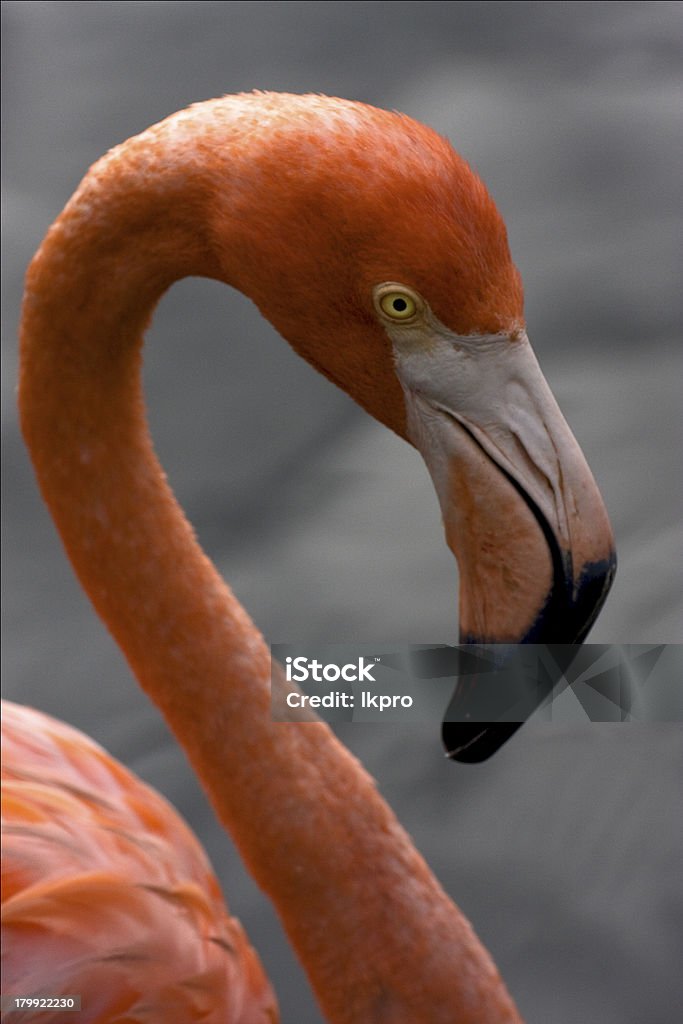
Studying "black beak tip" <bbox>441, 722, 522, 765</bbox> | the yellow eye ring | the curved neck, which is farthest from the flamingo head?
the curved neck

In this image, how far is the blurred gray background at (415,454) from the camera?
2846mm

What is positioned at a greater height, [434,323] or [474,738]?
[434,323]

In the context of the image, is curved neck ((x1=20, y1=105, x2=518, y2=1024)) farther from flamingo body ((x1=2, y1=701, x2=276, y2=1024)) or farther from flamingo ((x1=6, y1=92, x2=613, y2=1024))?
flamingo body ((x1=2, y1=701, x2=276, y2=1024))

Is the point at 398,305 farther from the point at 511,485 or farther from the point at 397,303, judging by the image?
the point at 511,485

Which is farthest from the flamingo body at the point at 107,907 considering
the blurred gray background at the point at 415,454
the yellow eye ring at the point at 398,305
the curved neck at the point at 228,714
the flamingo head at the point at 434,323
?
the yellow eye ring at the point at 398,305

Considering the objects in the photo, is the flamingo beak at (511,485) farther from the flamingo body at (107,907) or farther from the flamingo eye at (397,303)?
the flamingo body at (107,907)

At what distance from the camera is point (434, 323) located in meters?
1.49

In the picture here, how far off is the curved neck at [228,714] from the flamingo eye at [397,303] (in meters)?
0.35

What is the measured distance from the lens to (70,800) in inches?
85.9

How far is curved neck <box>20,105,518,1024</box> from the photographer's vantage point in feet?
5.80

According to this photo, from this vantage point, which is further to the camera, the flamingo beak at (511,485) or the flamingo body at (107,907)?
the flamingo body at (107,907)

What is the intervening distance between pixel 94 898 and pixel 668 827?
1437 mm

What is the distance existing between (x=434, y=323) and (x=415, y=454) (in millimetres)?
2050

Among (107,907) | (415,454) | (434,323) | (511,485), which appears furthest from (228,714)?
(415,454)
